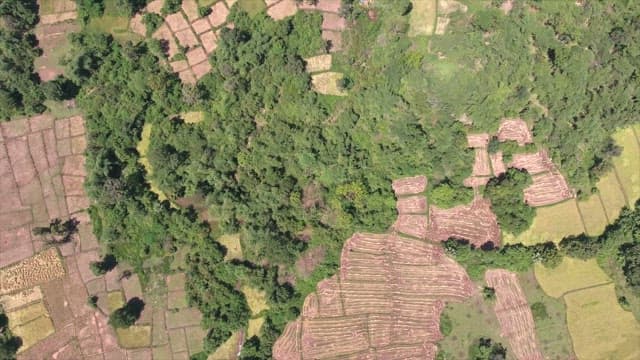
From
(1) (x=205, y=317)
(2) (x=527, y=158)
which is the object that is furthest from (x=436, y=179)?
(1) (x=205, y=317)

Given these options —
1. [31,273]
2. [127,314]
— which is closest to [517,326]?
[127,314]

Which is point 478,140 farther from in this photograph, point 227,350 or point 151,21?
point 151,21

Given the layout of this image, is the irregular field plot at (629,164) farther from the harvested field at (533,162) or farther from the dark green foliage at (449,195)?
the dark green foliage at (449,195)

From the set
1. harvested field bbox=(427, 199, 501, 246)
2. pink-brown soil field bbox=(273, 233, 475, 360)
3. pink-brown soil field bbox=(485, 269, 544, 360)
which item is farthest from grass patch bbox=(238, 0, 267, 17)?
pink-brown soil field bbox=(485, 269, 544, 360)

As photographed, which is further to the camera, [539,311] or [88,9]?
[88,9]

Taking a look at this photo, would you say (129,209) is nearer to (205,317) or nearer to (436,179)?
(205,317)

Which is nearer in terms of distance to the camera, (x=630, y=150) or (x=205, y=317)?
(x=205, y=317)

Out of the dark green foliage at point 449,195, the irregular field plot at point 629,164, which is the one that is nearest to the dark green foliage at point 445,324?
the dark green foliage at point 449,195
